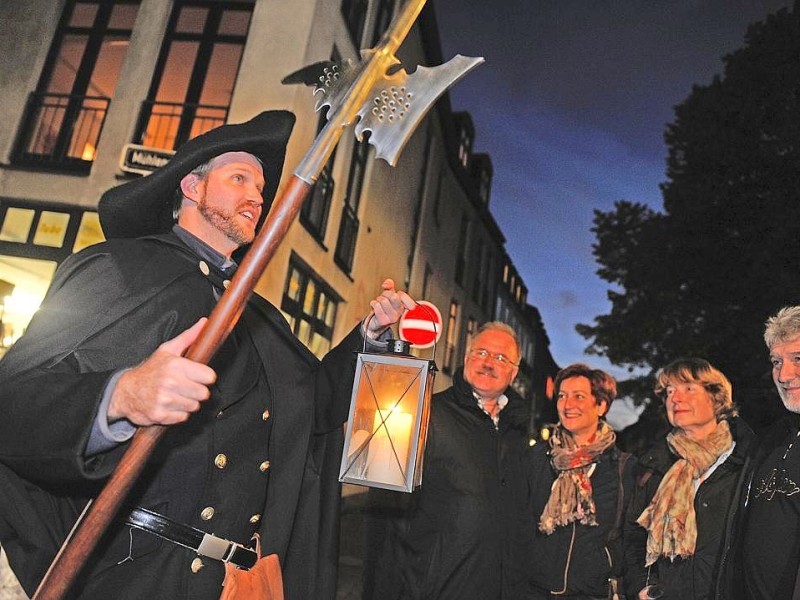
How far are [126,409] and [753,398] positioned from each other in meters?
11.5

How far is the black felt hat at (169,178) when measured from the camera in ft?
6.13

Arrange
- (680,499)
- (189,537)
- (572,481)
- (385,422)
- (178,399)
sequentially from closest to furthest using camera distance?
(178,399), (189,537), (385,422), (680,499), (572,481)

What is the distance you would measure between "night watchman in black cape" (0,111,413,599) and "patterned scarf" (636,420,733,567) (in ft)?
6.49

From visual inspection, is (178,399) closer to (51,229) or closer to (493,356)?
(493,356)

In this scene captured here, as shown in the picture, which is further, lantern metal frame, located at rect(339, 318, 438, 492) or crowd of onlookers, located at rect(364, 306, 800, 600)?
crowd of onlookers, located at rect(364, 306, 800, 600)

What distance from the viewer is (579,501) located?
3330 mm

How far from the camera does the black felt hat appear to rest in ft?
6.13

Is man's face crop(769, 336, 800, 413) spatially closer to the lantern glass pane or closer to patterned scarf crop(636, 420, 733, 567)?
patterned scarf crop(636, 420, 733, 567)

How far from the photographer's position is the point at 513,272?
29.3 metres

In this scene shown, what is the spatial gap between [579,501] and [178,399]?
9.35ft

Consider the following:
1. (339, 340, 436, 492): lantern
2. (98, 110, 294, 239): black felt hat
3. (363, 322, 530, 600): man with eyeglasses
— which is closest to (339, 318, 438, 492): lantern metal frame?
(339, 340, 436, 492): lantern

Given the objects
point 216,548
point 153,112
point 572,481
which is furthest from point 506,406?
point 153,112

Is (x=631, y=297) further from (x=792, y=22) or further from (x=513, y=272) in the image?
(x=513, y=272)

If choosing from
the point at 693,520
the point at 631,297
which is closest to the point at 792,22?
the point at 631,297
